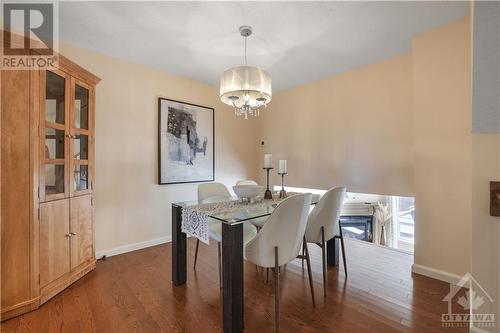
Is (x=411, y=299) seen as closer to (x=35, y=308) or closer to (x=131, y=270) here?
(x=131, y=270)

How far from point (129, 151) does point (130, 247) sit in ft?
4.13

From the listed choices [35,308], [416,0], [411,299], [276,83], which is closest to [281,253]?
[411,299]

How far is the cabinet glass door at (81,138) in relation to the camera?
2135 mm

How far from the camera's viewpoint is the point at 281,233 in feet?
4.95

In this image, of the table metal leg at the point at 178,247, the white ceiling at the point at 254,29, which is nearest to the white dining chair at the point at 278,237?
the table metal leg at the point at 178,247

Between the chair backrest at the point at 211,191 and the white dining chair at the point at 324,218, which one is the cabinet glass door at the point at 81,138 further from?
the white dining chair at the point at 324,218

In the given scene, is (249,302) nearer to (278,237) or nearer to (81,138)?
(278,237)

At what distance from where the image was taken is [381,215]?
338 cm

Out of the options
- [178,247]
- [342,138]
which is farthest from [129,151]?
[342,138]

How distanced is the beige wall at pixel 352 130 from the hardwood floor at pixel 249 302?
1148mm

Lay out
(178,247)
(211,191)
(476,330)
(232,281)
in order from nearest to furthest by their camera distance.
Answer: (476,330)
(232,281)
(178,247)
(211,191)

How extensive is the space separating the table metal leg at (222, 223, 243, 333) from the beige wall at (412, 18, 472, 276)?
1.99 metres

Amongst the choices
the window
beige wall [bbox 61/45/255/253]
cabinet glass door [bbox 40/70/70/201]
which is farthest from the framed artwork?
the window

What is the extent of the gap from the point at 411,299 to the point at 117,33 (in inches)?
146
